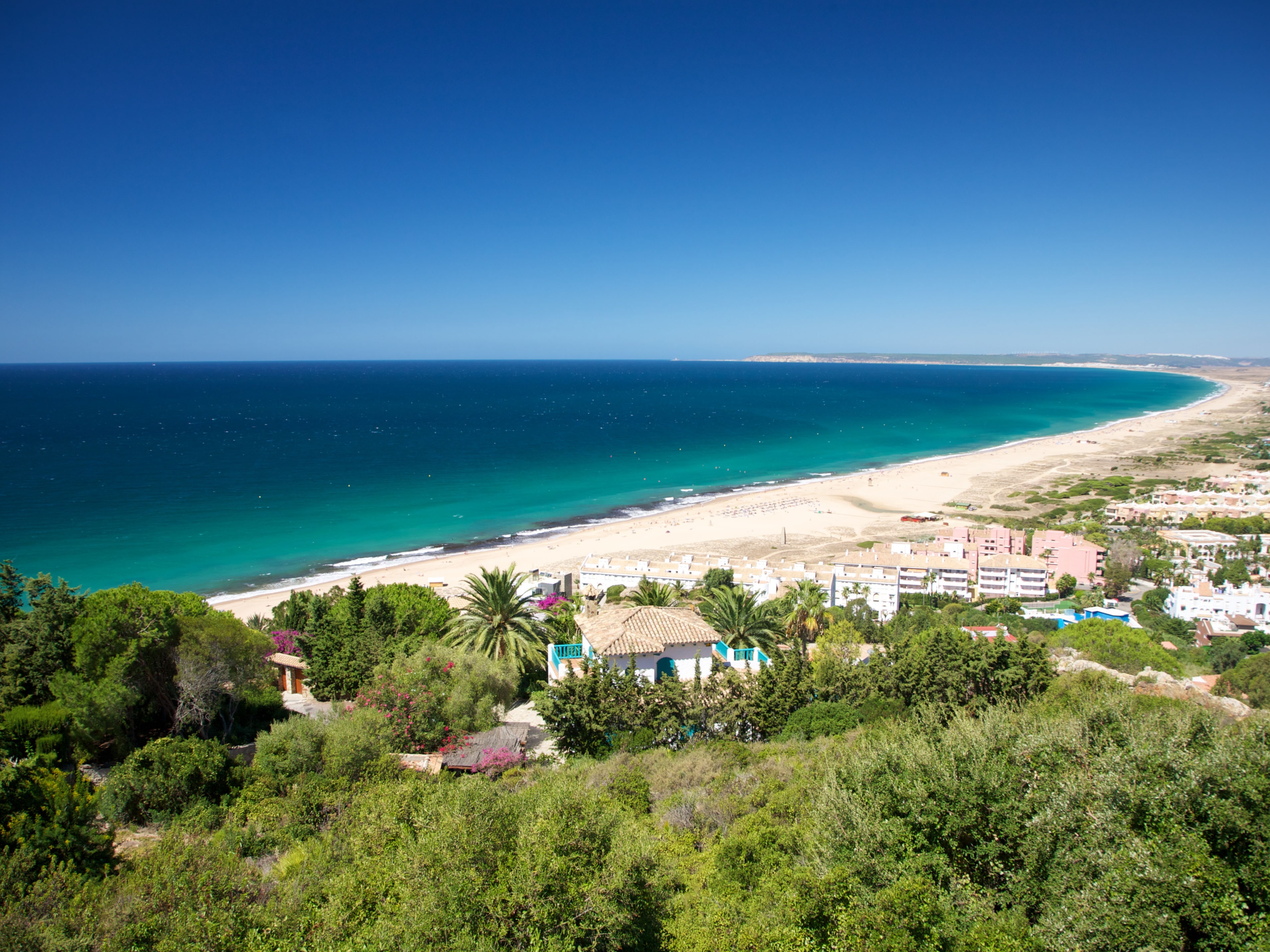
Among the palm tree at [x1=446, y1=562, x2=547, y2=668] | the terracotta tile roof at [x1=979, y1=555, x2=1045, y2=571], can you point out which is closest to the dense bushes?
the palm tree at [x1=446, y1=562, x2=547, y2=668]

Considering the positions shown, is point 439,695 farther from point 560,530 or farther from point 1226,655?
point 560,530

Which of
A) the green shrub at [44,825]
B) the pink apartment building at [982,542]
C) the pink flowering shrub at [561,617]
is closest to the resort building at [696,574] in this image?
the pink flowering shrub at [561,617]

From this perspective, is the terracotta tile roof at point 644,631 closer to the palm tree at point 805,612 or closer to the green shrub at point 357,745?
the green shrub at point 357,745

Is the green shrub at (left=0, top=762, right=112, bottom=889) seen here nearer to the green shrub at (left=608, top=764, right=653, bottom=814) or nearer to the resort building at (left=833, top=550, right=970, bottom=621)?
the green shrub at (left=608, top=764, right=653, bottom=814)

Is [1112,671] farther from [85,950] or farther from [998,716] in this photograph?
[85,950]

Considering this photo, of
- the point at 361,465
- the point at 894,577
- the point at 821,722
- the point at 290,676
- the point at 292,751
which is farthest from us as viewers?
the point at 361,465

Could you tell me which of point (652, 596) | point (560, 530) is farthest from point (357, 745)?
point (560, 530)
